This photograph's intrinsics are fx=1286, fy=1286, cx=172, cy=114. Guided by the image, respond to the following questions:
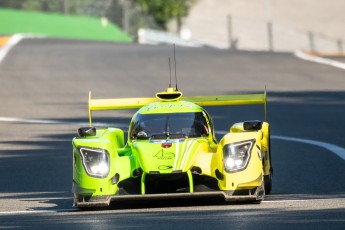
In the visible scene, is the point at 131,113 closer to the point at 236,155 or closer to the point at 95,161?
the point at 95,161

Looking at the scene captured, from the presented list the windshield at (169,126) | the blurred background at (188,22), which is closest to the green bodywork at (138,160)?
the windshield at (169,126)

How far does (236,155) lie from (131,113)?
41.3ft

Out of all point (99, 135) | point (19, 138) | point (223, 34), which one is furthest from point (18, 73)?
point (223, 34)

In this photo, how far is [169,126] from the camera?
44.3 ft

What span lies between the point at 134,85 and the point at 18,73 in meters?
4.61

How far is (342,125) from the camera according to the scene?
859 inches

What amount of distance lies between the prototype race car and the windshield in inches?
0.4

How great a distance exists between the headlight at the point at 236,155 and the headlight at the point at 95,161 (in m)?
1.20

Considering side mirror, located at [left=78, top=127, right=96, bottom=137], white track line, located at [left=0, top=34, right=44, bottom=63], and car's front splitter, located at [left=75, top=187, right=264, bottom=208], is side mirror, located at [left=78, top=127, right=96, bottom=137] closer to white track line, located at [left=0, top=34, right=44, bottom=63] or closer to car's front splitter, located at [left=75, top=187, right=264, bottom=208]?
car's front splitter, located at [left=75, top=187, right=264, bottom=208]

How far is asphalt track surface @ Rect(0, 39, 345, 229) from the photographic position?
11742 millimetres

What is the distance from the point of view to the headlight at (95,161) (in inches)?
507

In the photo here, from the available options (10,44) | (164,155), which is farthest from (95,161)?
(10,44)

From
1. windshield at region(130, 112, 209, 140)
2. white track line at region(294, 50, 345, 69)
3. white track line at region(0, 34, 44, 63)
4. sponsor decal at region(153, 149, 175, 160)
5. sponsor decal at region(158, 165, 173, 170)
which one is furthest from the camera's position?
white track line at region(0, 34, 44, 63)

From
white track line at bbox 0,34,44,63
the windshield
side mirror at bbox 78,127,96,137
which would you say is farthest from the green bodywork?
white track line at bbox 0,34,44,63
